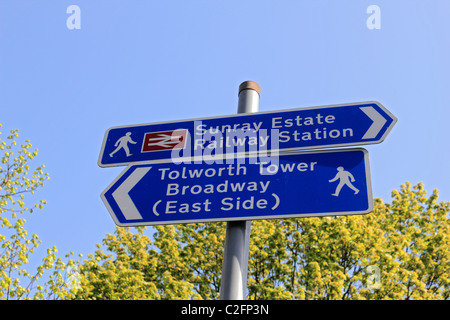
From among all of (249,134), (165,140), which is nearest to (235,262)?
(249,134)

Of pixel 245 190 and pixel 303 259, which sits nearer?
pixel 245 190

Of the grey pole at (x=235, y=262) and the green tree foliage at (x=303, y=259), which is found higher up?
the green tree foliage at (x=303, y=259)

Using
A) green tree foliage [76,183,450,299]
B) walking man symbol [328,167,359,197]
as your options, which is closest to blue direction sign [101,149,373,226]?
walking man symbol [328,167,359,197]

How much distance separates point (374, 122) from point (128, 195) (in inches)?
74.0

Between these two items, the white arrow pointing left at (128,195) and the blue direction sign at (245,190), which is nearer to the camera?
the blue direction sign at (245,190)

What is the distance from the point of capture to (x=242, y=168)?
3.13 metres

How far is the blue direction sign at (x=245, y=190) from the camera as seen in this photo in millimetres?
2846

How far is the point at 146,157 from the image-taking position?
11.3ft

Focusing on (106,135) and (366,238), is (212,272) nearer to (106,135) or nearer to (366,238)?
(366,238)

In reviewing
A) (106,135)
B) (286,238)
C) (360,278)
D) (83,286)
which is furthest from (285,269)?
(106,135)

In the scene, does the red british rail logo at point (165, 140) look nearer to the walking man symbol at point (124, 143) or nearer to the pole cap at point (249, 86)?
the walking man symbol at point (124, 143)

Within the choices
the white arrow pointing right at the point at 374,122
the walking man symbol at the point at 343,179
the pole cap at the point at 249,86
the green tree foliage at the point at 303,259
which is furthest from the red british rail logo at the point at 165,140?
the green tree foliage at the point at 303,259

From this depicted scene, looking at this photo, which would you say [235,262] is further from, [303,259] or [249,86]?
[303,259]

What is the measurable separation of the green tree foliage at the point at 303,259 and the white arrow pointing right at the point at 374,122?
9.23 meters
